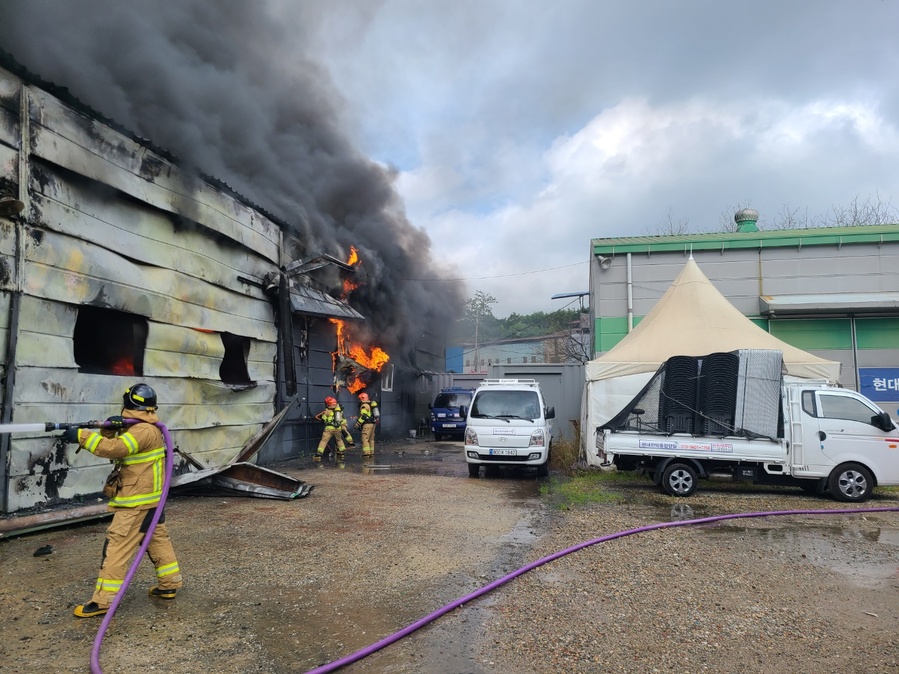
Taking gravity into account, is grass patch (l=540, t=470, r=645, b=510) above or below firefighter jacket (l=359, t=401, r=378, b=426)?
below

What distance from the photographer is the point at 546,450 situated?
11.0 m

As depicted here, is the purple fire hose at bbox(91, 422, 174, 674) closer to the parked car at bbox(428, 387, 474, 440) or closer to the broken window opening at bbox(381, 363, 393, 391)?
the broken window opening at bbox(381, 363, 393, 391)

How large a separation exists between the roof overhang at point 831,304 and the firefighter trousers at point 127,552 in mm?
14814

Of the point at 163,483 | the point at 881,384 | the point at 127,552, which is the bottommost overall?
the point at 127,552

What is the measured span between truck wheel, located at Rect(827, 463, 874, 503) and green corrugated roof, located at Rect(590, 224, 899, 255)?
8.27m

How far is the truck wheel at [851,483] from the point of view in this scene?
340 inches

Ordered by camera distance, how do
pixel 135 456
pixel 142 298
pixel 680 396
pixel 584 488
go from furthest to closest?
pixel 584 488 → pixel 680 396 → pixel 142 298 → pixel 135 456

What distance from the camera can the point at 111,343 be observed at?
8.71 meters

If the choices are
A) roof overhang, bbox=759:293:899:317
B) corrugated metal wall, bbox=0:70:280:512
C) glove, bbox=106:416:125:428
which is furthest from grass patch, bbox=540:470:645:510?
roof overhang, bbox=759:293:899:317

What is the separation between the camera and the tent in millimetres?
10805

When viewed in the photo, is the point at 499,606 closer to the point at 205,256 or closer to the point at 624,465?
the point at 624,465

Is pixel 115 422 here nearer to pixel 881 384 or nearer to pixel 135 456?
pixel 135 456

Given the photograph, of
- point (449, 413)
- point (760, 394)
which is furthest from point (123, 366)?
point (449, 413)

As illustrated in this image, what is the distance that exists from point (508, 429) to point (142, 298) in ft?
20.9
